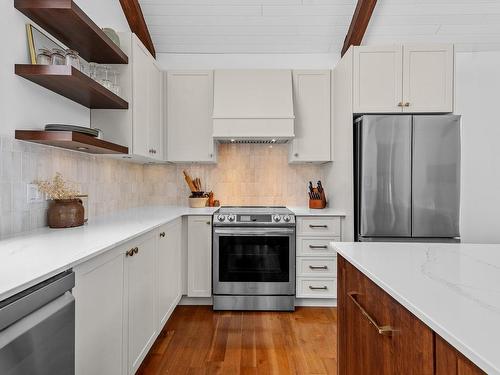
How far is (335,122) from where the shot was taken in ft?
10.8

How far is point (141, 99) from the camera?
2729mm

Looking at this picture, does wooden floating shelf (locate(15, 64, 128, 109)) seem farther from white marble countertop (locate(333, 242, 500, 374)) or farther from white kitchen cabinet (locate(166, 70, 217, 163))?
white marble countertop (locate(333, 242, 500, 374))

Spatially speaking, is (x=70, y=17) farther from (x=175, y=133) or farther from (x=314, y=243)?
(x=314, y=243)

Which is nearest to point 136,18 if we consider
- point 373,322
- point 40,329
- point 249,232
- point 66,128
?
point 66,128

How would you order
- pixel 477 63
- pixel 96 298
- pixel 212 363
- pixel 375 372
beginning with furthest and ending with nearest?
pixel 477 63 → pixel 212 363 → pixel 96 298 → pixel 375 372

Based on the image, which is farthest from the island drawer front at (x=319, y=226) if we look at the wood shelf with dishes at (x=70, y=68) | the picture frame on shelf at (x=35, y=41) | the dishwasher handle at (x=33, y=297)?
the picture frame on shelf at (x=35, y=41)

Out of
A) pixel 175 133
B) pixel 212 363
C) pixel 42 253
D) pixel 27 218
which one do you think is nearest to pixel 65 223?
pixel 27 218

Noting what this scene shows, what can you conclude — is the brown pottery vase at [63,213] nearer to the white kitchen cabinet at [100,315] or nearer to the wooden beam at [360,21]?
the white kitchen cabinet at [100,315]

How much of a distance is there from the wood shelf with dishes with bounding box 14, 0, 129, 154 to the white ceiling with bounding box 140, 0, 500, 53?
4.22 feet

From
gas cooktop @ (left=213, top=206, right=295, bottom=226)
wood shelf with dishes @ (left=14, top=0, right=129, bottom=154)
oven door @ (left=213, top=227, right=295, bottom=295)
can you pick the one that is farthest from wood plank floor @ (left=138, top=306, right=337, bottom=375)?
wood shelf with dishes @ (left=14, top=0, right=129, bottom=154)

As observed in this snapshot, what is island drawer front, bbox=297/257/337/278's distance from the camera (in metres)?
3.04

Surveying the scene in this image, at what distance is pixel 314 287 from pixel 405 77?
82.0 inches

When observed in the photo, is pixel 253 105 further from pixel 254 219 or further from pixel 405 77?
pixel 405 77

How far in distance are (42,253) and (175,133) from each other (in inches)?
89.4
